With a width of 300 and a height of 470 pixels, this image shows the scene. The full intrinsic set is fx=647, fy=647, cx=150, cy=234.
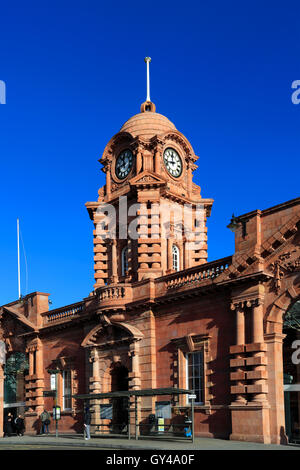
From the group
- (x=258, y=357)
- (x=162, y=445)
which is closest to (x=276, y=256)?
(x=258, y=357)

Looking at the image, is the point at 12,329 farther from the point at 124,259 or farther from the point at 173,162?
the point at 173,162

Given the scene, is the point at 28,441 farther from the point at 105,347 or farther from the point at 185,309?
the point at 185,309

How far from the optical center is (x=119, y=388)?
36031 mm

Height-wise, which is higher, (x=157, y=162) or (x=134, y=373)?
(x=157, y=162)

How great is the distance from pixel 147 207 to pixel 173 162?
4.17 m

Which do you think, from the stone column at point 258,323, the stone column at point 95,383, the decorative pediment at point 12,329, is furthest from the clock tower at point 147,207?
the stone column at point 258,323

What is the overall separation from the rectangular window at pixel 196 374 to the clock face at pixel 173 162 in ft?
47.7

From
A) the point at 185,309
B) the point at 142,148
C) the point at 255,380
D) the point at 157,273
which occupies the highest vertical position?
the point at 142,148

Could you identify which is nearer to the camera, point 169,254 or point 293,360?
point 293,360

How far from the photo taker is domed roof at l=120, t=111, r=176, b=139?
42031 millimetres
